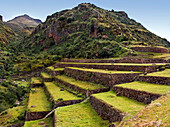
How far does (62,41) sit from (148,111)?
61.9 metres

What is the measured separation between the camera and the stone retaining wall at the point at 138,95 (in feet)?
28.2

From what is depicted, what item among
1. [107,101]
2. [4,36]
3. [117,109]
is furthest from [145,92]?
[4,36]

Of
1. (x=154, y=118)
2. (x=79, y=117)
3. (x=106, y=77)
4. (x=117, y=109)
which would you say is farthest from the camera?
(x=106, y=77)

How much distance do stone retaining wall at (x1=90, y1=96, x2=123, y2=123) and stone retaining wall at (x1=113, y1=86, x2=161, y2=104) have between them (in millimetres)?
1937

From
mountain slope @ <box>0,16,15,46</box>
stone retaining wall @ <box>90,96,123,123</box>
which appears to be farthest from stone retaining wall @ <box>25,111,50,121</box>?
mountain slope @ <box>0,16,15,46</box>

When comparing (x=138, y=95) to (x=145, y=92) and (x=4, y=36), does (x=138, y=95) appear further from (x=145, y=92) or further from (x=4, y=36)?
(x=4, y=36)

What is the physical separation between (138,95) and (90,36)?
135 feet

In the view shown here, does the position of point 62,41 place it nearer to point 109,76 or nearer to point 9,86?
point 9,86

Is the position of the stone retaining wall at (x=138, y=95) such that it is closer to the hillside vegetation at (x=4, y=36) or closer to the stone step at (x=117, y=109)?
the stone step at (x=117, y=109)

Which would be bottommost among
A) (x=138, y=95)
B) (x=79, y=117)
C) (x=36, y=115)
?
(x=36, y=115)

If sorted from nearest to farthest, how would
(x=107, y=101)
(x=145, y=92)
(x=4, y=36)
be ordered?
(x=145, y=92), (x=107, y=101), (x=4, y=36)

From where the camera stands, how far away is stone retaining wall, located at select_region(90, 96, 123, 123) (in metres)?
8.20

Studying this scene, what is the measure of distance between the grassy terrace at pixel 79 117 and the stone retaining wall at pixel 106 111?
0.31 meters

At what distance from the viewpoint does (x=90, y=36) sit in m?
48.9
